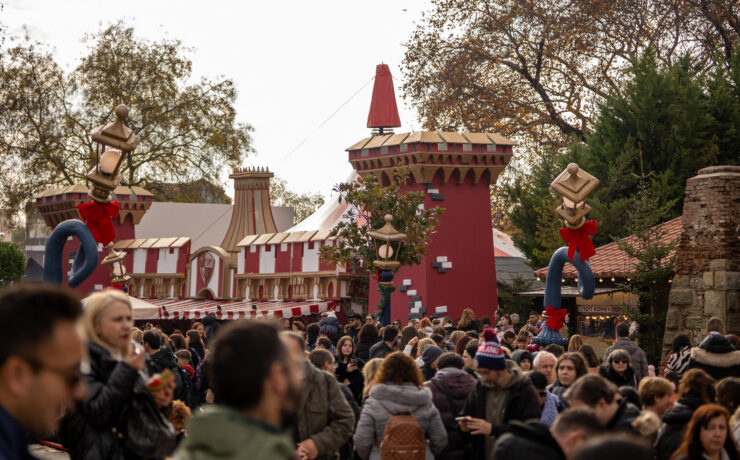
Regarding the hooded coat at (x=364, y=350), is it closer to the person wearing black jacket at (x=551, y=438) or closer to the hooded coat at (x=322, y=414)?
the hooded coat at (x=322, y=414)

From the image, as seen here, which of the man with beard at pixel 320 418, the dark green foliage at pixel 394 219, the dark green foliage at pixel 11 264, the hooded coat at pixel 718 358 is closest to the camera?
the man with beard at pixel 320 418

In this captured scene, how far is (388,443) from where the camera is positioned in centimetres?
586

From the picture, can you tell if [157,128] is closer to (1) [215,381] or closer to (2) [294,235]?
(2) [294,235]

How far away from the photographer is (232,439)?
7.65 feet

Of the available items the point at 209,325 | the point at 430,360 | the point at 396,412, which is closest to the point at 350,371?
the point at 430,360

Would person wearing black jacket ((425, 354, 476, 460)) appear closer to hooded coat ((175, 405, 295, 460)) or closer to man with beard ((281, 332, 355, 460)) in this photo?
man with beard ((281, 332, 355, 460))

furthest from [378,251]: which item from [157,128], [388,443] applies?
[157,128]

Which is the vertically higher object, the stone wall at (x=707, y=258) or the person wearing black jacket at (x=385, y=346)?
the stone wall at (x=707, y=258)

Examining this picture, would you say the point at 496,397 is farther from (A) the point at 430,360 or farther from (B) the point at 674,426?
(A) the point at 430,360

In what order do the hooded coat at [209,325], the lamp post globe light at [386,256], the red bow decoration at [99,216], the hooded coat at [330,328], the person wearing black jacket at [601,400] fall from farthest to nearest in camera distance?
the lamp post globe light at [386,256] → the hooded coat at [209,325] → the hooded coat at [330,328] → the red bow decoration at [99,216] → the person wearing black jacket at [601,400]

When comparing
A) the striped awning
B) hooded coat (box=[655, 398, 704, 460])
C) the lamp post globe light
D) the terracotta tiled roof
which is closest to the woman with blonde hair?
hooded coat (box=[655, 398, 704, 460])

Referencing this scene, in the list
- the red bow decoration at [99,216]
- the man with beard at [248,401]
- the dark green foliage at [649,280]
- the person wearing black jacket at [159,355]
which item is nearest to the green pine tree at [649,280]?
the dark green foliage at [649,280]

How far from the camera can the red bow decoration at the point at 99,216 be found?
11.2m

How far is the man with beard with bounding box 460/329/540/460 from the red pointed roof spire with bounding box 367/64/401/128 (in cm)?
1983
